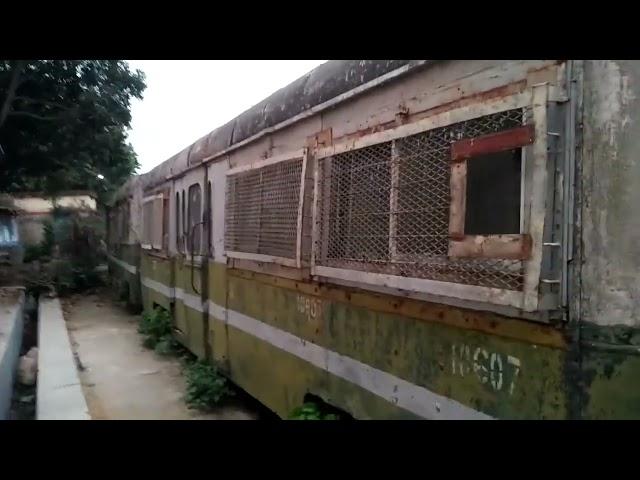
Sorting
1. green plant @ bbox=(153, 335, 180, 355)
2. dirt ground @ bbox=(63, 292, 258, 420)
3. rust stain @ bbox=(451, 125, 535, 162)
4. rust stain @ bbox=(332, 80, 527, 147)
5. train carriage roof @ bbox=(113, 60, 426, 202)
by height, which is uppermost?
train carriage roof @ bbox=(113, 60, 426, 202)

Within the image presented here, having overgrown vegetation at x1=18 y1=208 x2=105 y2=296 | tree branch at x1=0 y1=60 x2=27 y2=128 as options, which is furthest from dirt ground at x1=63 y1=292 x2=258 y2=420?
tree branch at x1=0 y1=60 x2=27 y2=128

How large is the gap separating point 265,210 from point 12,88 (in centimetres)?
1108

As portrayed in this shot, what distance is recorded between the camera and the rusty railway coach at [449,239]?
5.86 ft

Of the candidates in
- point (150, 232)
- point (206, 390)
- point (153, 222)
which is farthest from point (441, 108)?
point (150, 232)

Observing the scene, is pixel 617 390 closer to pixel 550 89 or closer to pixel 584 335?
pixel 584 335

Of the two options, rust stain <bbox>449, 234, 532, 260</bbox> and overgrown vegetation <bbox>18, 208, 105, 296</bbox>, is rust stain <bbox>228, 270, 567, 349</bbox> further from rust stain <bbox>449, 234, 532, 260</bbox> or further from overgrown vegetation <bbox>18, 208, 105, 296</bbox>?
overgrown vegetation <bbox>18, 208, 105, 296</bbox>

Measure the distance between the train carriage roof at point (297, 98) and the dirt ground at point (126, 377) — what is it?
2.63m

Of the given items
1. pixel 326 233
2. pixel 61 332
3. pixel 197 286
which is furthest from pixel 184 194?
pixel 326 233

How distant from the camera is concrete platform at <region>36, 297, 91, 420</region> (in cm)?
498

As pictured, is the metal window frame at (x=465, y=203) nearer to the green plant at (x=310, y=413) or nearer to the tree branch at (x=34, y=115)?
the green plant at (x=310, y=413)

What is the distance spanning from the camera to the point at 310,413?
139 inches

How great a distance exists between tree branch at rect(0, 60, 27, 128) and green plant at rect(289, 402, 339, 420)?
39.3 ft

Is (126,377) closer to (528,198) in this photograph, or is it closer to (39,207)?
(528,198)

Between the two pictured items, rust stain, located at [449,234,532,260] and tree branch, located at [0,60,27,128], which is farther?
tree branch, located at [0,60,27,128]
